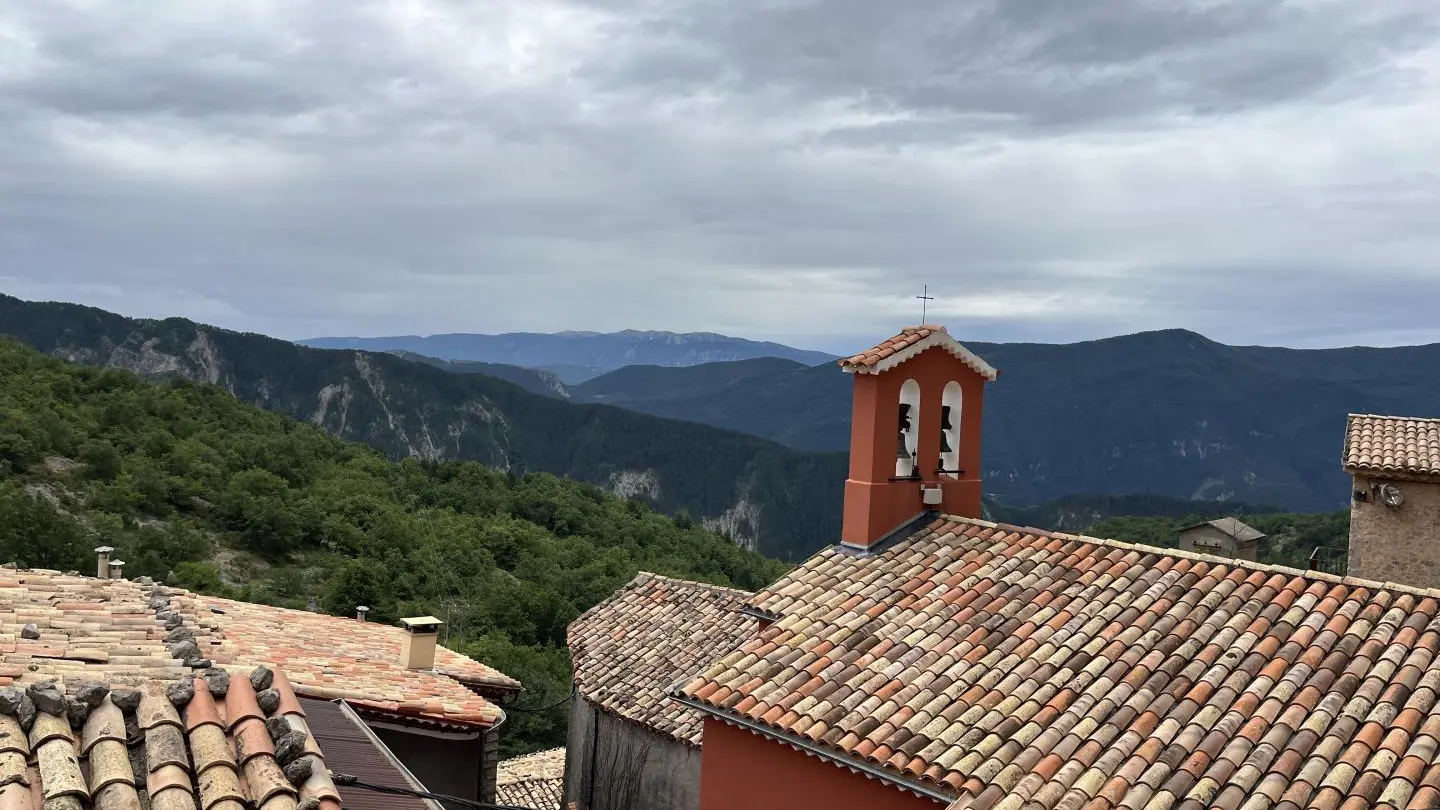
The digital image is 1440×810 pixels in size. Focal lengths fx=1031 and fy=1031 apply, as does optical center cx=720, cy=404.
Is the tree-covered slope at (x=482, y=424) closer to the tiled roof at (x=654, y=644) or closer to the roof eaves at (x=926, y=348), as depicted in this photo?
the tiled roof at (x=654, y=644)

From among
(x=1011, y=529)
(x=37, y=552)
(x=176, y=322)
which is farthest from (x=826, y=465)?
(x=1011, y=529)

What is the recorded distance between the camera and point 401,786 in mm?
6777

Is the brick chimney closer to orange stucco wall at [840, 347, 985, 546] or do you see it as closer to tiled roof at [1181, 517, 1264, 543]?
orange stucco wall at [840, 347, 985, 546]

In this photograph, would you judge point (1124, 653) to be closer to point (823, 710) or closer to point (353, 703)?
point (823, 710)

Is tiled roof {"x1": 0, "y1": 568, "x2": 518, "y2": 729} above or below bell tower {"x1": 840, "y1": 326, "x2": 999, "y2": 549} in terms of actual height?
below

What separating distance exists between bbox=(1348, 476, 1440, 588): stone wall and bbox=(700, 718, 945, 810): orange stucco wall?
12023 mm

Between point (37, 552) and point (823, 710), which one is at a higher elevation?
point (823, 710)

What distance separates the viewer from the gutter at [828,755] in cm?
799

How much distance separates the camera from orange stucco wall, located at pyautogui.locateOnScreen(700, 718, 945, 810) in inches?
339

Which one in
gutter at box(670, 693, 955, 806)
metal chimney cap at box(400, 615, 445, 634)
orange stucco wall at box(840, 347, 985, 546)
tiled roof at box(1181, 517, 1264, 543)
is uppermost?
orange stucco wall at box(840, 347, 985, 546)

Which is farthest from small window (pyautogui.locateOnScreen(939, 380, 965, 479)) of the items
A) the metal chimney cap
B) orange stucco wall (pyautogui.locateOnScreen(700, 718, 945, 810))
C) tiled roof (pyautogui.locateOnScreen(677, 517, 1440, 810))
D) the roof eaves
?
the metal chimney cap

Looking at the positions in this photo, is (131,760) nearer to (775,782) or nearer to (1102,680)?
(775,782)

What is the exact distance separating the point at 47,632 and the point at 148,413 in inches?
2225

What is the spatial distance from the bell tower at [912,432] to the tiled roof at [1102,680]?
104 cm
